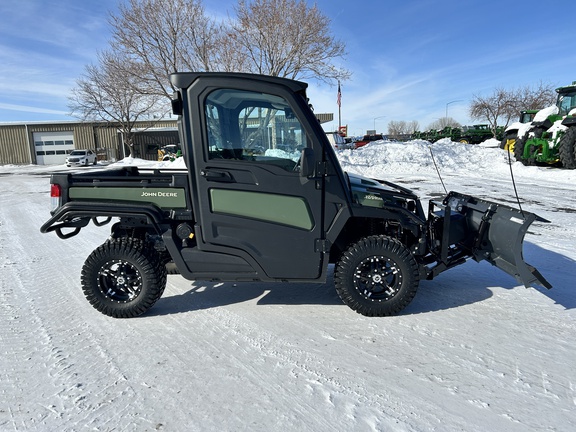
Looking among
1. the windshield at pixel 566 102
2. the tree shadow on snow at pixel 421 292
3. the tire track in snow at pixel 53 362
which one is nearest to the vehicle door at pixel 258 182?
the tree shadow on snow at pixel 421 292

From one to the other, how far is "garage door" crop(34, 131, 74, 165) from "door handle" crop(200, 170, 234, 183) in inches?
1832

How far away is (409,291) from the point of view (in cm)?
333

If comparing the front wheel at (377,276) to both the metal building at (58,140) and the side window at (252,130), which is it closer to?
the side window at (252,130)

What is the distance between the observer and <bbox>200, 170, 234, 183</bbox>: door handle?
3.20 m

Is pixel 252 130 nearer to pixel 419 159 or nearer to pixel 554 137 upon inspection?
pixel 554 137

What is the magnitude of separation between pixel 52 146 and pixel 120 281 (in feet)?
155

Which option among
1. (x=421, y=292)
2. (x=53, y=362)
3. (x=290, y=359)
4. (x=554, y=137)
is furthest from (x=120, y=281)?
(x=554, y=137)

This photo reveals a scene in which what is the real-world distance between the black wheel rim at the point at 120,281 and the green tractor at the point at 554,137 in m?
16.3

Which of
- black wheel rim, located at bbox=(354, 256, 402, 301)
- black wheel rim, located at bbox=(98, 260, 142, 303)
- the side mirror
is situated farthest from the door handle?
black wheel rim, located at bbox=(354, 256, 402, 301)

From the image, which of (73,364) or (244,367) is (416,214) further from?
(73,364)

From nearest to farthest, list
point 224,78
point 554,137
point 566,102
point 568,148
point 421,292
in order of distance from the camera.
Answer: point 224,78, point 421,292, point 568,148, point 554,137, point 566,102

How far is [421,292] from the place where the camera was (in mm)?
3961

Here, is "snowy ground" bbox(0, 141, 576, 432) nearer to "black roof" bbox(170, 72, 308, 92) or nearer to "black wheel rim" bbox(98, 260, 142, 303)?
"black wheel rim" bbox(98, 260, 142, 303)

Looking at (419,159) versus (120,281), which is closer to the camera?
(120,281)
